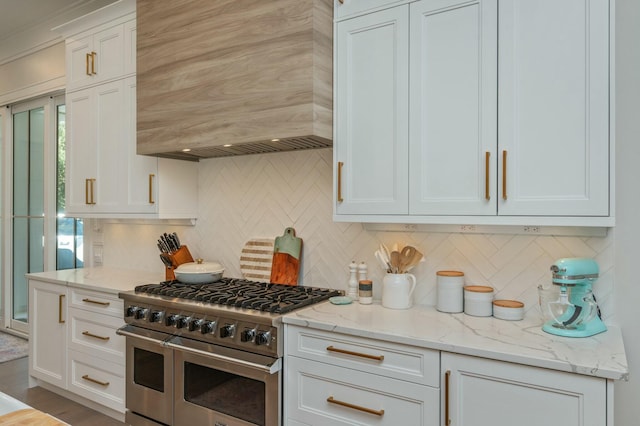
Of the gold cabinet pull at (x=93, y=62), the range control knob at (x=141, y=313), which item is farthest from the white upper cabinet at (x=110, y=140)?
the range control knob at (x=141, y=313)

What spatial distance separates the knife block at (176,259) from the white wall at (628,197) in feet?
8.22

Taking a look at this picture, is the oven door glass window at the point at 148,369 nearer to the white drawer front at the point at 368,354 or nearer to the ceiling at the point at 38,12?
the white drawer front at the point at 368,354

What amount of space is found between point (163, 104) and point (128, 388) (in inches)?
67.3

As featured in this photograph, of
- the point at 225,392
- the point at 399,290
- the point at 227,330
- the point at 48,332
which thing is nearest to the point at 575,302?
the point at 399,290

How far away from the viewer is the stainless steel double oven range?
6.62ft

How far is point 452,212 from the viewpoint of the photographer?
1865mm

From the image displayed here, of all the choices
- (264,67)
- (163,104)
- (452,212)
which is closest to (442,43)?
(452,212)

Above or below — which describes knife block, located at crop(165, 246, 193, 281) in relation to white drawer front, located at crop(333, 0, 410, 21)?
below

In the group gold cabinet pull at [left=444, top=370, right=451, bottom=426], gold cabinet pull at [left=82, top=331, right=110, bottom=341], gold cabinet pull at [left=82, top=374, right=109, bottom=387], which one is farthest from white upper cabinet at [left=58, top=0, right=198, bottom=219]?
gold cabinet pull at [left=444, top=370, right=451, bottom=426]

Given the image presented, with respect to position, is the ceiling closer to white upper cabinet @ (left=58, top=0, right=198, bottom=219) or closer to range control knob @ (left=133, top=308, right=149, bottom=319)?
white upper cabinet @ (left=58, top=0, right=198, bottom=219)

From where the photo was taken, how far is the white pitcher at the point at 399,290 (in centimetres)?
215

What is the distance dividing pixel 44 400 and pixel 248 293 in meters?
2.01

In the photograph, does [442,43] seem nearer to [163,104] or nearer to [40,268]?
[163,104]

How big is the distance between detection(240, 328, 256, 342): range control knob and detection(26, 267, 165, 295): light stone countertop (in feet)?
3.65
